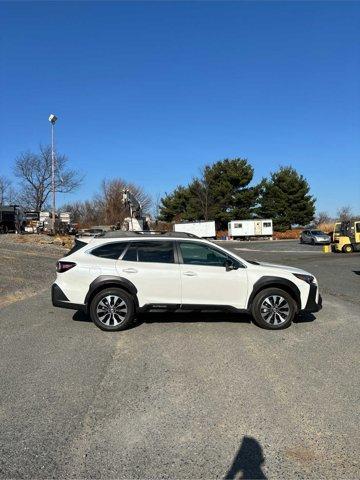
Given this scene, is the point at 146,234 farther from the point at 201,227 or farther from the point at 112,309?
the point at 201,227

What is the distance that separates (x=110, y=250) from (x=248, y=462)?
5.26m

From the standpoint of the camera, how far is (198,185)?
81.9 metres

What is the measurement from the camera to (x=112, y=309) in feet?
25.6

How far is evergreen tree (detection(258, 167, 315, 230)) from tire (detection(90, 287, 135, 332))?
69.2 metres

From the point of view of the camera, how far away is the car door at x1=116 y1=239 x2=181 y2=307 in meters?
7.84

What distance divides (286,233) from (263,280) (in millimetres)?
66511

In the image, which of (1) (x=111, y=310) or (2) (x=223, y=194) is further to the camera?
(2) (x=223, y=194)

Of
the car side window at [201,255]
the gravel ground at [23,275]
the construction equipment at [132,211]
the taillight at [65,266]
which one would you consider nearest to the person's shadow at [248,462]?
the car side window at [201,255]

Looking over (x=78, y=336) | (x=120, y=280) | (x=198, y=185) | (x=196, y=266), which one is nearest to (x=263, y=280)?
(x=196, y=266)

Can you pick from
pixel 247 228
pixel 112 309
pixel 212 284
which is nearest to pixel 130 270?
pixel 112 309

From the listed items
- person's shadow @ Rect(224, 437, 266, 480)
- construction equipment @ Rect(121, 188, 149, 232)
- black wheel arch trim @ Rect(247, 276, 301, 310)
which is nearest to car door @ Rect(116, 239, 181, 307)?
black wheel arch trim @ Rect(247, 276, 301, 310)

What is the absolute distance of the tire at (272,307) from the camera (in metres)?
7.86

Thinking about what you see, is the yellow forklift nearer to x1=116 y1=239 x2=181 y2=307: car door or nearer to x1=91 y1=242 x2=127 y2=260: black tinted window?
x1=116 y1=239 x2=181 y2=307: car door

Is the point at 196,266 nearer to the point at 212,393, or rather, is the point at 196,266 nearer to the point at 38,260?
the point at 212,393
